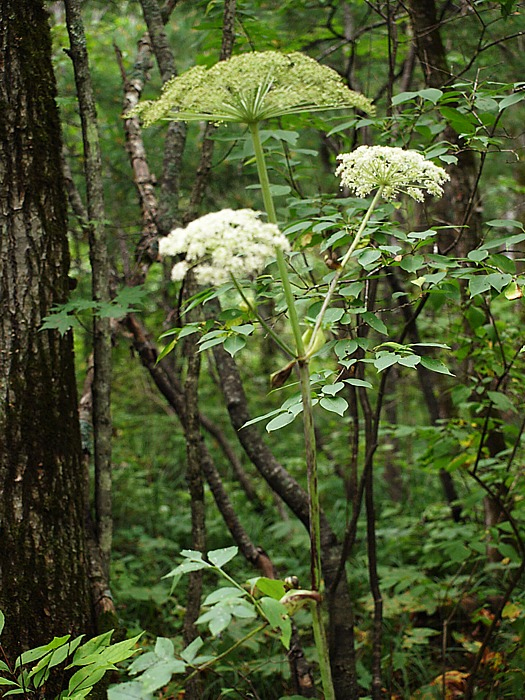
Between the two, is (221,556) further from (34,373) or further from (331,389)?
(34,373)

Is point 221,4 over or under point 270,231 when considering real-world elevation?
over

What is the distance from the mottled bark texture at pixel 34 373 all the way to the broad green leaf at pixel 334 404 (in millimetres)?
1116

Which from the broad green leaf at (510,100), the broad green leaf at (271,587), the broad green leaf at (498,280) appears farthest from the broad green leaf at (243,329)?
the broad green leaf at (510,100)

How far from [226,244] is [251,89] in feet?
1.22

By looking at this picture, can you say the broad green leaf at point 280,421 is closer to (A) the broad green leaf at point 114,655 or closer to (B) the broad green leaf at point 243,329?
(B) the broad green leaf at point 243,329

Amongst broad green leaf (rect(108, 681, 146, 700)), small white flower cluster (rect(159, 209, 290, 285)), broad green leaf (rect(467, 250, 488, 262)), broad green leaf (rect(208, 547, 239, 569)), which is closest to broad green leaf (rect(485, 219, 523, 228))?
broad green leaf (rect(467, 250, 488, 262))

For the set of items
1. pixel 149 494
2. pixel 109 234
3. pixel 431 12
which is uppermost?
pixel 431 12

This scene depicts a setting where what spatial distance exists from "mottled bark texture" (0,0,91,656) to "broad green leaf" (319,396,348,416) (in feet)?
3.66

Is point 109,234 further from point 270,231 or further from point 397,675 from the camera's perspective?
point 270,231

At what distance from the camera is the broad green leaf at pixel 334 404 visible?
1.32 metres

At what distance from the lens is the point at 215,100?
47.4 inches

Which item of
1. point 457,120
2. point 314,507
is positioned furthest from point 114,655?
point 457,120

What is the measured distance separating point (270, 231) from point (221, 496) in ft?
6.76

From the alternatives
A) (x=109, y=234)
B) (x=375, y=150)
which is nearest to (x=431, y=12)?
(x=375, y=150)
